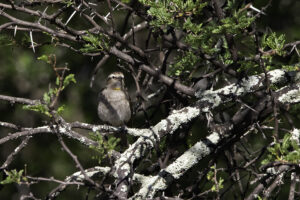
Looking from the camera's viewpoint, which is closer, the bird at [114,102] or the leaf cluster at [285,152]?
the leaf cluster at [285,152]

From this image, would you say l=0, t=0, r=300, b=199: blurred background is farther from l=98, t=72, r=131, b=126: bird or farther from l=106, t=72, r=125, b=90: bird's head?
l=106, t=72, r=125, b=90: bird's head

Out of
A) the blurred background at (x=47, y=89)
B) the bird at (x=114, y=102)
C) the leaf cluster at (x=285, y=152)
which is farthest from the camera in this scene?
the blurred background at (x=47, y=89)

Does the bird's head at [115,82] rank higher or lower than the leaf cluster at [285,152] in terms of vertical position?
lower

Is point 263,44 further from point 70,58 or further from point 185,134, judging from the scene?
point 70,58

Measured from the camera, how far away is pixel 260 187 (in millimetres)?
3854

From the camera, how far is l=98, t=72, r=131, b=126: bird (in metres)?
7.13

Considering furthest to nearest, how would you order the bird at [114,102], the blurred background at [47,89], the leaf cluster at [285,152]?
the blurred background at [47,89]
the bird at [114,102]
the leaf cluster at [285,152]

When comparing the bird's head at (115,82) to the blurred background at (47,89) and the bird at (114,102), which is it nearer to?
the bird at (114,102)

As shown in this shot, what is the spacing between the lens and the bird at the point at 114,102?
281 inches

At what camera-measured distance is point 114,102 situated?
7402mm

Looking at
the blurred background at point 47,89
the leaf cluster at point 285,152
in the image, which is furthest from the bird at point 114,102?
the leaf cluster at point 285,152

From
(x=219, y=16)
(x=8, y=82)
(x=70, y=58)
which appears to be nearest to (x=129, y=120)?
(x=70, y=58)

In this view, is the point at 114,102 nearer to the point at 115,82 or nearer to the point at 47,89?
the point at 115,82

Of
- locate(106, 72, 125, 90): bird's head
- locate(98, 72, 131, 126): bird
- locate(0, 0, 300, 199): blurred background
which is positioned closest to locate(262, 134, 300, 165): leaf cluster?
locate(98, 72, 131, 126): bird
